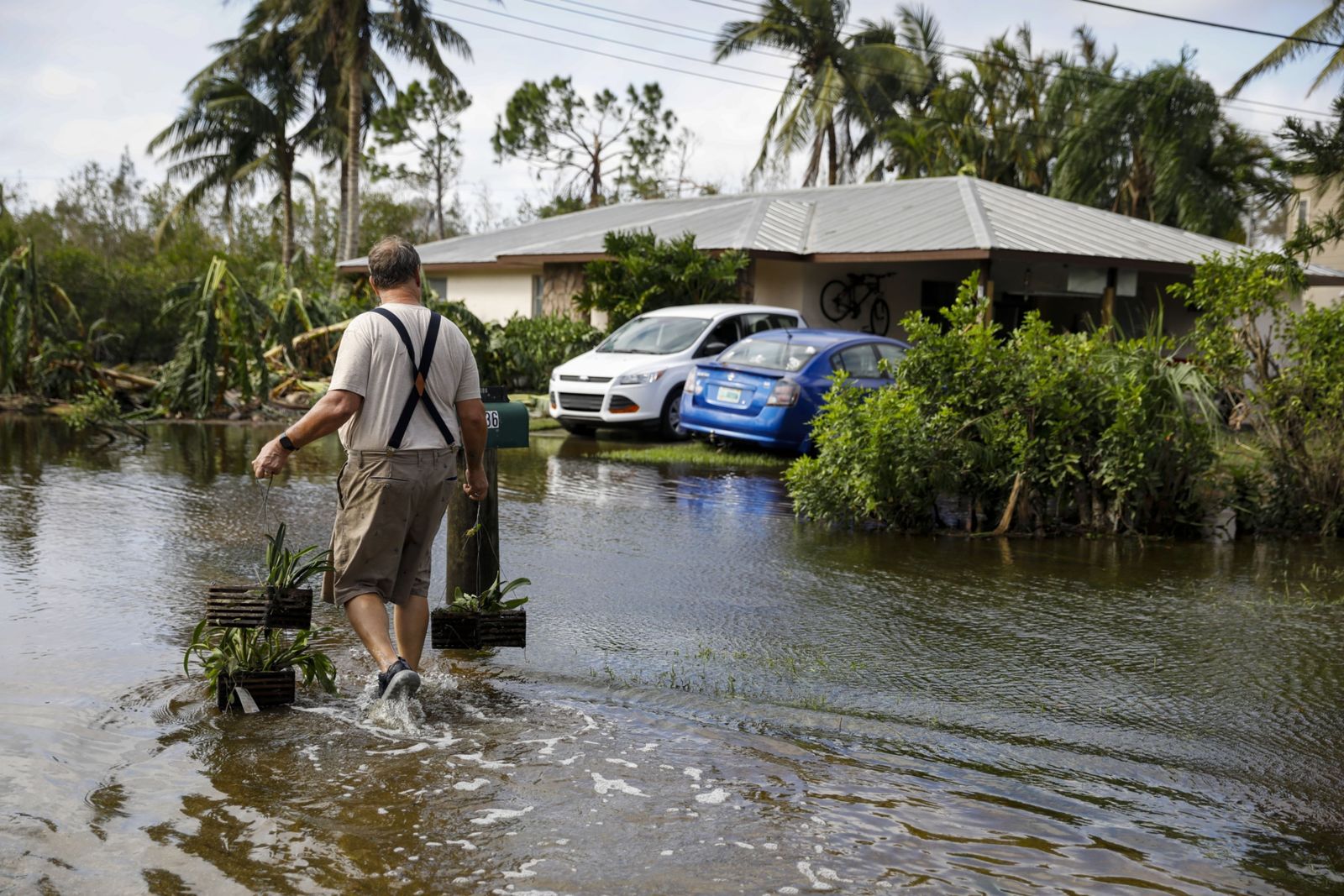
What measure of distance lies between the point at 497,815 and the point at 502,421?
7.58 ft

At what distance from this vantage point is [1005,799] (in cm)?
436

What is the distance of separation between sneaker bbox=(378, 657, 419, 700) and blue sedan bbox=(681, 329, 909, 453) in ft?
28.8

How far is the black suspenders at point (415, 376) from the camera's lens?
499 cm

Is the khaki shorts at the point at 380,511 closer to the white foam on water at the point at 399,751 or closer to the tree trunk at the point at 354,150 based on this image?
the white foam on water at the point at 399,751

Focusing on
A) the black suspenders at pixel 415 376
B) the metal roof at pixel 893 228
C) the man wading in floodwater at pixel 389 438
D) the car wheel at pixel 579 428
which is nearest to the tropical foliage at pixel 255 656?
the man wading in floodwater at pixel 389 438

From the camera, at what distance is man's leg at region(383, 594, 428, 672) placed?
525 centimetres

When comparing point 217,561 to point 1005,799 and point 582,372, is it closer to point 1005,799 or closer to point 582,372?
point 1005,799

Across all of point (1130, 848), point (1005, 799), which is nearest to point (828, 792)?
point (1005, 799)

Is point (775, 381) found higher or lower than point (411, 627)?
higher

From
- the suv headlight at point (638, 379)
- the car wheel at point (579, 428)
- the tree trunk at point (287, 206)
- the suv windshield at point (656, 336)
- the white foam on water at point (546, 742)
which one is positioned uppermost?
the tree trunk at point (287, 206)

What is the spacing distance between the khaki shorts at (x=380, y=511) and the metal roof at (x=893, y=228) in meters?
15.5

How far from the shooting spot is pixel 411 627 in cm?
526

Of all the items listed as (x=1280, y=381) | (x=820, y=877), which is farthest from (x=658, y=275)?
(x=820, y=877)

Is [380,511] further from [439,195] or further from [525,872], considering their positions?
[439,195]
